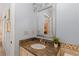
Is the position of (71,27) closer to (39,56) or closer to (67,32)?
(67,32)

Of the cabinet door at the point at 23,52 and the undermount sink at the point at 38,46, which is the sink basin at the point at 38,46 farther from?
the cabinet door at the point at 23,52

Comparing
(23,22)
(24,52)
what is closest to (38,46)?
(24,52)

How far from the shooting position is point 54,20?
1.35 m

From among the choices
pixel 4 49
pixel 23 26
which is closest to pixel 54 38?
pixel 23 26

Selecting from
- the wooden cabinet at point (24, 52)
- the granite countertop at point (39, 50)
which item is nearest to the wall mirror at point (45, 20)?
the granite countertop at point (39, 50)

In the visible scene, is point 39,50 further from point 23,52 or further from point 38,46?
A: point 23,52

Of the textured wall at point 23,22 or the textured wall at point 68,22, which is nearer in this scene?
the textured wall at point 68,22

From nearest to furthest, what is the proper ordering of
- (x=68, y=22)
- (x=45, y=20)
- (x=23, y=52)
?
(x=68, y=22)
(x=23, y=52)
(x=45, y=20)

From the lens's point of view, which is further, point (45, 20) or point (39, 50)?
point (45, 20)

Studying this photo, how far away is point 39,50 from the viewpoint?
118 cm

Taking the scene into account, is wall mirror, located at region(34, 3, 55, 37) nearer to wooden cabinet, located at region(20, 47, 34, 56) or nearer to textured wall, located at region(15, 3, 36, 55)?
textured wall, located at region(15, 3, 36, 55)

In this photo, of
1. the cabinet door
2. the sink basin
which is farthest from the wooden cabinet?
the sink basin

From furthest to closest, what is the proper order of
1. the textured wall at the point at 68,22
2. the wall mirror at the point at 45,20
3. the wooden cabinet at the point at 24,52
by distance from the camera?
1. the wall mirror at the point at 45,20
2. the wooden cabinet at the point at 24,52
3. the textured wall at the point at 68,22

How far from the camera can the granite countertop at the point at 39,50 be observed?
1.12 metres
